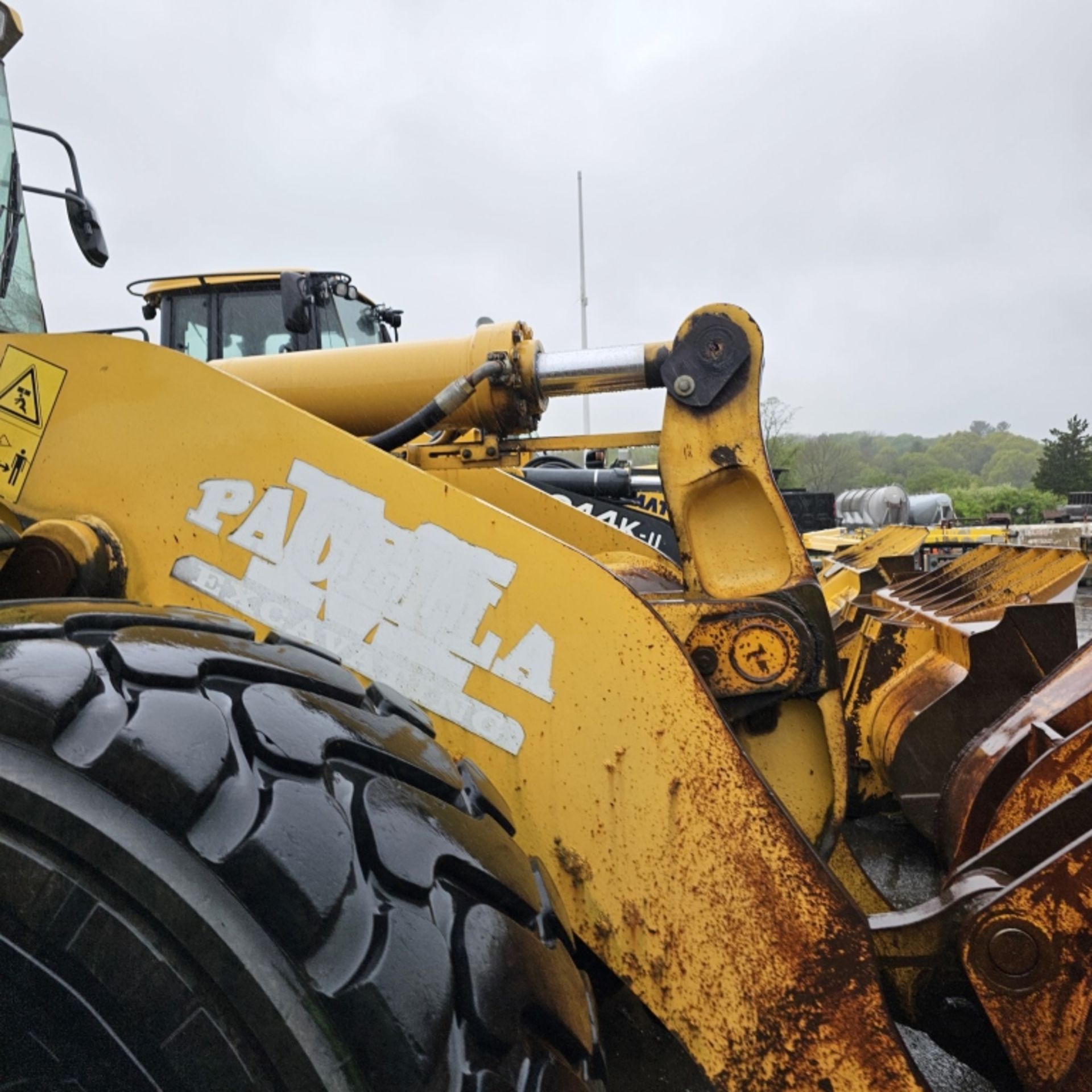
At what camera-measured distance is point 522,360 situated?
85.8 inches

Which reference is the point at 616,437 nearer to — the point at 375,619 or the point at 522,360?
the point at 522,360

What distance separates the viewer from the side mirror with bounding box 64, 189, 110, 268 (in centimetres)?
262

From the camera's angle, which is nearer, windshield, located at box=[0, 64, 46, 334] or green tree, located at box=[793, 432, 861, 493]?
windshield, located at box=[0, 64, 46, 334]

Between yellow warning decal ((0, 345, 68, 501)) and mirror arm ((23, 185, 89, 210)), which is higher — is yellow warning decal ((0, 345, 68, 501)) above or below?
below

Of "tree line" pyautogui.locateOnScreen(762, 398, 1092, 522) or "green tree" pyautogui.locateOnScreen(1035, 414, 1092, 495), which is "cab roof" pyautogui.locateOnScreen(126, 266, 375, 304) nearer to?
"tree line" pyautogui.locateOnScreen(762, 398, 1092, 522)

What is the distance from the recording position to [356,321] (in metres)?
6.57

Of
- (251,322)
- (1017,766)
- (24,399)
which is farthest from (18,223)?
(251,322)

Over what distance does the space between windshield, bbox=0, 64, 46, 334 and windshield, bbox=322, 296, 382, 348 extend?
3.62 m

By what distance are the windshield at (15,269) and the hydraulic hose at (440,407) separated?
1079 millimetres

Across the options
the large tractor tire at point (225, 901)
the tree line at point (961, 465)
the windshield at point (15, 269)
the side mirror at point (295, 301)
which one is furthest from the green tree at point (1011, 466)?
the large tractor tire at point (225, 901)

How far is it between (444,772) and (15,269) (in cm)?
A: 210

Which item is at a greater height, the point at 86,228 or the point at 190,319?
the point at 190,319

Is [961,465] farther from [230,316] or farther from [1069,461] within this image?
[230,316]

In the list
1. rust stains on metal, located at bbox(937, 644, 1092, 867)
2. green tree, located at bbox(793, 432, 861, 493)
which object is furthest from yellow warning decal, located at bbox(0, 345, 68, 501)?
green tree, located at bbox(793, 432, 861, 493)
